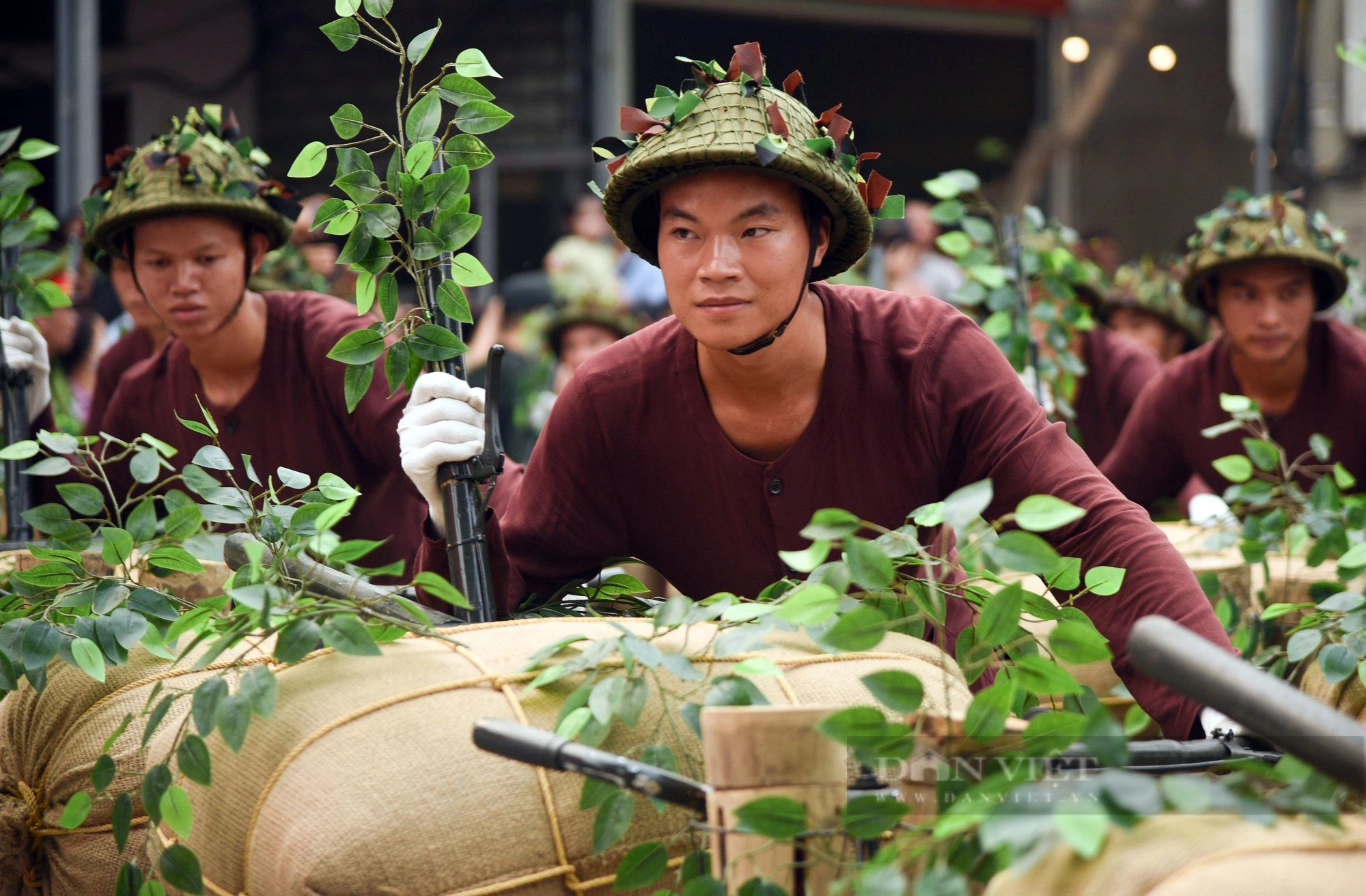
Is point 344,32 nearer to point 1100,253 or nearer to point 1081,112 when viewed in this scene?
point 1100,253

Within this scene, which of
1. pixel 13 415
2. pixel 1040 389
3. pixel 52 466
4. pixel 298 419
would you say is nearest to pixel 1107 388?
pixel 1040 389

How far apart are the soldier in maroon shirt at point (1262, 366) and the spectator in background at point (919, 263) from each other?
8.96 feet

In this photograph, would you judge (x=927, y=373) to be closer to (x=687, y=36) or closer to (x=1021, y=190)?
(x=687, y=36)

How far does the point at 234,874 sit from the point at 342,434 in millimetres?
1855

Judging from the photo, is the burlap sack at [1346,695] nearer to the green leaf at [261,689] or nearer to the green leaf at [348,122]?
the green leaf at [261,689]

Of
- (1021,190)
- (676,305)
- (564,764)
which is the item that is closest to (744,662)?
(564,764)

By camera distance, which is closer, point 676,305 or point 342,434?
point 676,305

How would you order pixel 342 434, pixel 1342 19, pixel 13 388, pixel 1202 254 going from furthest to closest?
pixel 1342 19 < pixel 1202 254 < pixel 342 434 < pixel 13 388

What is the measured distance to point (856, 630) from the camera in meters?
1.18

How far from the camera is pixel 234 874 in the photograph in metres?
1.52

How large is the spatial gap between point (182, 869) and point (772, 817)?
72cm

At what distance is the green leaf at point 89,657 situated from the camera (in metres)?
1.80

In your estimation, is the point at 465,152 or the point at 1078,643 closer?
the point at 1078,643

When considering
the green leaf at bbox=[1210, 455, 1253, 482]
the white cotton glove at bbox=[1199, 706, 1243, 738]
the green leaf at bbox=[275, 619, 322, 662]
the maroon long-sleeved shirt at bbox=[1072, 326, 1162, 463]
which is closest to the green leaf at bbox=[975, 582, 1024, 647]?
the white cotton glove at bbox=[1199, 706, 1243, 738]
